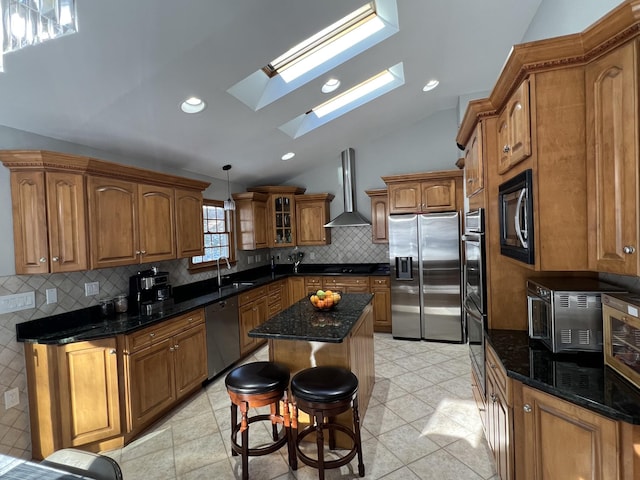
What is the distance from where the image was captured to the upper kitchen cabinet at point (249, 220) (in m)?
5.27

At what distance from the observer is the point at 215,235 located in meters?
4.82

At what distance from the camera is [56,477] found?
0.92 metres

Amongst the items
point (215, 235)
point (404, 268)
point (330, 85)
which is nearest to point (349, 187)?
point (404, 268)

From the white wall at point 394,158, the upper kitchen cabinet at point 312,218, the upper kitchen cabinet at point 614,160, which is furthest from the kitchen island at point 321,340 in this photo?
the white wall at point 394,158

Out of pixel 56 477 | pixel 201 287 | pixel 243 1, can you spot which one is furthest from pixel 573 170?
pixel 201 287

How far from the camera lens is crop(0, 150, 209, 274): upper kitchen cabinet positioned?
2.33m

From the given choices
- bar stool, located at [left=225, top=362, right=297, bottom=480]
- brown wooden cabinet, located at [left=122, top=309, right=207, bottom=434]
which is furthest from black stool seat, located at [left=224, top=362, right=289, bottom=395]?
brown wooden cabinet, located at [left=122, top=309, right=207, bottom=434]

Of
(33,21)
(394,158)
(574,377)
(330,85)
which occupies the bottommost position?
(574,377)

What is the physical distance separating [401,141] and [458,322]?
302 centimetres

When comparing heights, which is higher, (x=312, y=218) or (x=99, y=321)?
(x=312, y=218)

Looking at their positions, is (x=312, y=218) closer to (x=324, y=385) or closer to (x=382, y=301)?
(x=382, y=301)

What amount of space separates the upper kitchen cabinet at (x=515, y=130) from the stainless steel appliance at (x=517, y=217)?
0.12 metres

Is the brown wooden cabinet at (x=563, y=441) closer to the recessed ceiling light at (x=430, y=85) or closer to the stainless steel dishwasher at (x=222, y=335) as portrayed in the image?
the stainless steel dishwasher at (x=222, y=335)

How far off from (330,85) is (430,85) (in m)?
1.61
